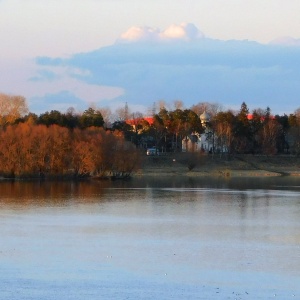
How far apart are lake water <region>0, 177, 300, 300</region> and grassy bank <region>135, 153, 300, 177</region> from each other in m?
39.7

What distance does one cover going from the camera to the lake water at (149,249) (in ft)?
63.3

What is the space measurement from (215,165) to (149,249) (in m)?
63.7

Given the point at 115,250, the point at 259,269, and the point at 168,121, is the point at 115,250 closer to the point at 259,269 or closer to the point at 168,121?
the point at 259,269

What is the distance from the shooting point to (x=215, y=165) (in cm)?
8856

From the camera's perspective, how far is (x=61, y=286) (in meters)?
19.4

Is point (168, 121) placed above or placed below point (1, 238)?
above

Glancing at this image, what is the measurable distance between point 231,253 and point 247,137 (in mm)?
76332

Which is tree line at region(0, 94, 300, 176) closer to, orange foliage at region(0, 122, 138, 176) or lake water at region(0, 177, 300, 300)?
orange foliage at region(0, 122, 138, 176)

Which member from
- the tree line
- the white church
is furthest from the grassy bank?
the white church

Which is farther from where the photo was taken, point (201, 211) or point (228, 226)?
point (201, 211)

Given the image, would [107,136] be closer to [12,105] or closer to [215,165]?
[215,165]

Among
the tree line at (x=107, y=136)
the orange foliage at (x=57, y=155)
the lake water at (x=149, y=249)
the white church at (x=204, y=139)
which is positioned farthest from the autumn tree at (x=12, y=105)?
the lake water at (x=149, y=249)

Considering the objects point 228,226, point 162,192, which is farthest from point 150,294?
point 162,192

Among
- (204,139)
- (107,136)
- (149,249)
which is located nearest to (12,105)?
(204,139)
